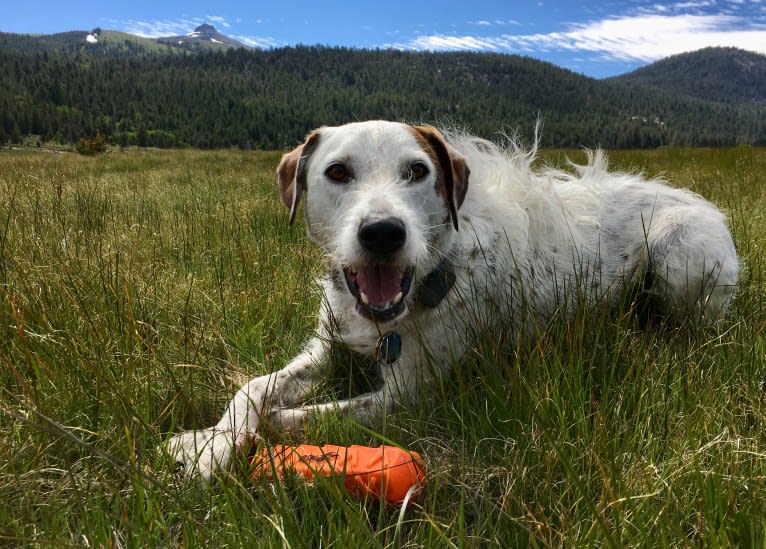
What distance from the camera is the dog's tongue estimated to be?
2627 mm

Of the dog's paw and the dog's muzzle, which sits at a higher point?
the dog's muzzle

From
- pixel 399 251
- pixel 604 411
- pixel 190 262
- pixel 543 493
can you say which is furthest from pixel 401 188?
pixel 190 262

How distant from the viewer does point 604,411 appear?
2115 millimetres

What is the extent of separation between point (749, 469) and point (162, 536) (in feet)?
6.07

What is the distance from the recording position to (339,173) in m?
2.89

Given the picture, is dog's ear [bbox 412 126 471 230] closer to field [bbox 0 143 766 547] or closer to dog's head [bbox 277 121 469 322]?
dog's head [bbox 277 121 469 322]

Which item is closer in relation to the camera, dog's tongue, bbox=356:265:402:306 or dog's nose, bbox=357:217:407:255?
dog's nose, bbox=357:217:407:255

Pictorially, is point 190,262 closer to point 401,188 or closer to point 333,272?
point 333,272

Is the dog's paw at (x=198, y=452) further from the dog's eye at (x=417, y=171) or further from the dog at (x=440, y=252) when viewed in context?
the dog's eye at (x=417, y=171)

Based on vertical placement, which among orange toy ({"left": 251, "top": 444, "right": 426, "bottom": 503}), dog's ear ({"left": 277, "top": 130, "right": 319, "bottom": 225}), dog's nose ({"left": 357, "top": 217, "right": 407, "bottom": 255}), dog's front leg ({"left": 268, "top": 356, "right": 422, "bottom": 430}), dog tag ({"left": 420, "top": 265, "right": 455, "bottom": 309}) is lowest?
dog's front leg ({"left": 268, "top": 356, "right": 422, "bottom": 430})

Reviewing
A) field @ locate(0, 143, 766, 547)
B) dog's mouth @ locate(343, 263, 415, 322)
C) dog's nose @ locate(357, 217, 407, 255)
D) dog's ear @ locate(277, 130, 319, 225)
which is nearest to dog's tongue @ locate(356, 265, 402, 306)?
dog's mouth @ locate(343, 263, 415, 322)

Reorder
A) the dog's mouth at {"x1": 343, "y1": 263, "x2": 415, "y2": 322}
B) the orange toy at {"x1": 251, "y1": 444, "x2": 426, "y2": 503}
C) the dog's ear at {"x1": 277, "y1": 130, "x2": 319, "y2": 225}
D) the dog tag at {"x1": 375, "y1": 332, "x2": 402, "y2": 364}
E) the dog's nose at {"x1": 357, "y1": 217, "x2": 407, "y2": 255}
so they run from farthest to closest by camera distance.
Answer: the dog's ear at {"x1": 277, "y1": 130, "x2": 319, "y2": 225} < the dog tag at {"x1": 375, "y1": 332, "x2": 402, "y2": 364} < the dog's mouth at {"x1": 343, "y1": 263, "x2": 415, "y2": 322} < the dog's nose at {"x1": 357, "y1": 217, "x2": 407, "y2": 255} < the orange toy at {"x1": 251, "y1": 444, "x2": 426, "y2": 503}

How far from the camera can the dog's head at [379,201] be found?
2479 mm

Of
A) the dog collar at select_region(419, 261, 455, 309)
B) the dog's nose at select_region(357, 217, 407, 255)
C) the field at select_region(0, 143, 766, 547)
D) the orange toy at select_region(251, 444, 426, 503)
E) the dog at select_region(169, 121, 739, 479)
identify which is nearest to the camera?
the field at select_region(0, 143, 766, 547)
